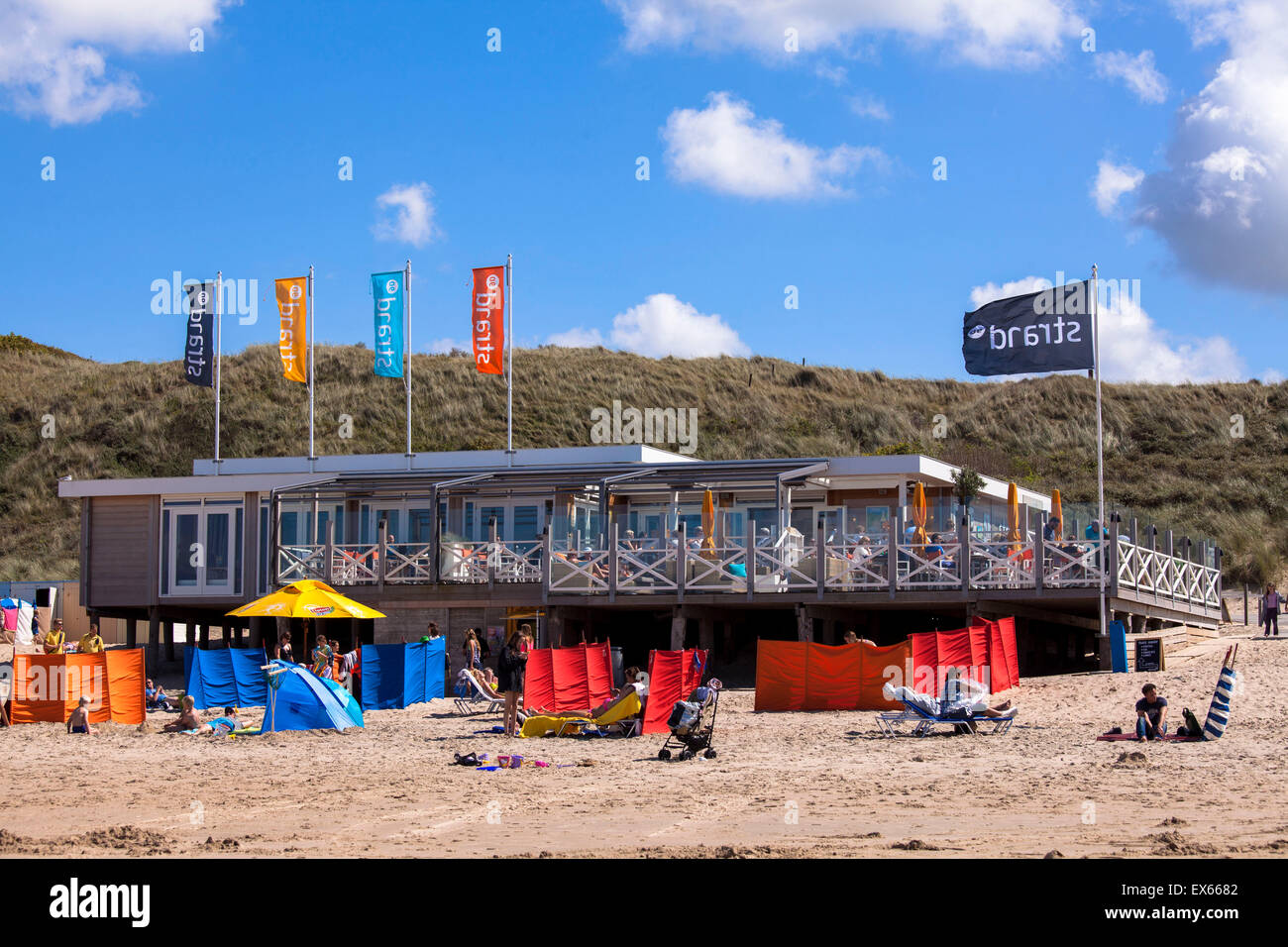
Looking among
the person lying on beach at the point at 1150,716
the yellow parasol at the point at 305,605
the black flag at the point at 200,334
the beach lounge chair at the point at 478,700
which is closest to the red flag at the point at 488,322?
the black flag at the point at 200,334

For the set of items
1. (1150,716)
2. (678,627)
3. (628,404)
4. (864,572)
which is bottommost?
(1150,716)

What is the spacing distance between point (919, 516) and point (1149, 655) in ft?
15.8

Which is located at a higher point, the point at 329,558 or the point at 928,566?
the point at 329,558

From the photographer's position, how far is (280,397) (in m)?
69.9

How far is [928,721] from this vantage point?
17922mm

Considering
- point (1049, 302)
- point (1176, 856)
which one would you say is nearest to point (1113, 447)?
point (1049, 302)

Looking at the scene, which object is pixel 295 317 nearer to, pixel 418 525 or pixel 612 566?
pixel 418 525

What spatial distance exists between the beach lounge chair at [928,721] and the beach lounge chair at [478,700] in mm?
6169

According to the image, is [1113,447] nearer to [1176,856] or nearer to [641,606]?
[641,606]

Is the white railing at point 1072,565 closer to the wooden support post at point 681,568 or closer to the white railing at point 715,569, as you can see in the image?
the white railing at point 715,569

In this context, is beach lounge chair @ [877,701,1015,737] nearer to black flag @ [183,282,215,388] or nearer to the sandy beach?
the sandy beach

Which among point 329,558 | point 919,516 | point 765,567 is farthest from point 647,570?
point 329,558
